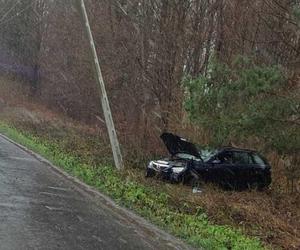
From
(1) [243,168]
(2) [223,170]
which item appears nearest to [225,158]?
(2) [223,170]

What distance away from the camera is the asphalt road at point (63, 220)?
8.74 meters

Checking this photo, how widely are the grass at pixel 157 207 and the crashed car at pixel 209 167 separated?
1607mm

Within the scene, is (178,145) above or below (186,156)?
above

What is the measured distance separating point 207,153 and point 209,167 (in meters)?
0.80

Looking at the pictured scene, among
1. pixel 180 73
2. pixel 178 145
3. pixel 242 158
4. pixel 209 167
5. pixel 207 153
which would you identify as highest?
pixel 180 73

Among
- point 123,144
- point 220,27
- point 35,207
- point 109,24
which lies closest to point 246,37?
point 220,27

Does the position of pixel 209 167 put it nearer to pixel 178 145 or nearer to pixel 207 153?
pixel 207 153

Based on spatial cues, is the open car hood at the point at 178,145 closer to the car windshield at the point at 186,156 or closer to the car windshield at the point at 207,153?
the car windshield at the point at 186,156

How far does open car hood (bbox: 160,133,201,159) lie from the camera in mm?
17828

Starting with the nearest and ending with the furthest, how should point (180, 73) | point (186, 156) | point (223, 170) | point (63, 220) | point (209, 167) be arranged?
point (63, 220)
point (209, 167)
point (186, 156)
point (223, 170)
point (180, 73)

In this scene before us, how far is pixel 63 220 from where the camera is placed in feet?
34.0

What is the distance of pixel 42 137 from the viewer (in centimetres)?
2812

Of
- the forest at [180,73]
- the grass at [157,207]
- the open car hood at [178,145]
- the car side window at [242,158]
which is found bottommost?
the grass at [157,207]

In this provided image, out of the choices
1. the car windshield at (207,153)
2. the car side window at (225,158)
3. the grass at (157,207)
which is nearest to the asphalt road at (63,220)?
the grass at (157,207)
